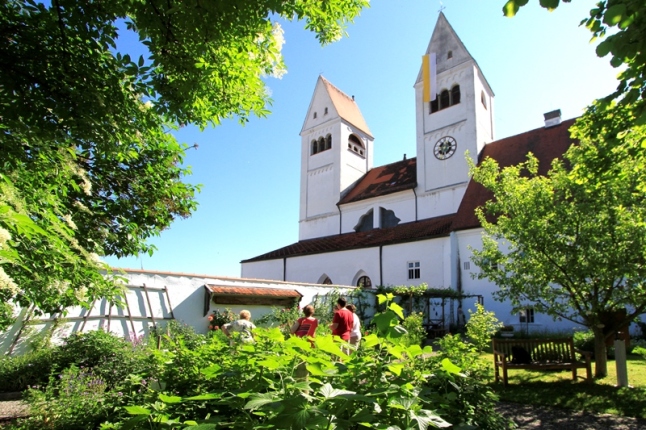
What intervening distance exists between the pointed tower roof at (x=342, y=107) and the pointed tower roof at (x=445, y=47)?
8.10 m

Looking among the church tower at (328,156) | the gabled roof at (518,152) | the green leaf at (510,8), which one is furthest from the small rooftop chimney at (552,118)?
the green leaf at (510,8)

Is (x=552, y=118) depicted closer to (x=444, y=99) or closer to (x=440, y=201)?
(x=444, y=99)

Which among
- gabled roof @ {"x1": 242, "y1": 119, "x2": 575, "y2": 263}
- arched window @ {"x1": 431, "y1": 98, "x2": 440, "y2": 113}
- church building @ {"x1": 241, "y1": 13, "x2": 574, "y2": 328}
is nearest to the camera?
church building @ {"x1": 241, "y1": 13, "x2": 574, "y2": 328}

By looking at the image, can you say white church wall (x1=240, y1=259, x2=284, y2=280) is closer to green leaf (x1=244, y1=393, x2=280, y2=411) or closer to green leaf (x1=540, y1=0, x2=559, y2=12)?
green leaf (x1=540, y1=0, x2=559, y2=12)

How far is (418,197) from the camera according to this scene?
27.4 meters

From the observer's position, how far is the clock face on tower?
26.3m

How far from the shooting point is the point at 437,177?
26.6 metres

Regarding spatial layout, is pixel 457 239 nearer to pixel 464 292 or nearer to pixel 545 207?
pixel 464 292

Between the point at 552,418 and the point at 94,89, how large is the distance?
7.23 meters

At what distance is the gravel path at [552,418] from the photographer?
18.3ft

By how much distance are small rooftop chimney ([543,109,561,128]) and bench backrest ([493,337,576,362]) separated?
19.8 meters

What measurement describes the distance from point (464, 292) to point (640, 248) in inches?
545

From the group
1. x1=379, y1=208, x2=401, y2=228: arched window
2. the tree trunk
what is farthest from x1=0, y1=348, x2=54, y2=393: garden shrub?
x1=379, y1=208, x2=401, y2=228: arched window

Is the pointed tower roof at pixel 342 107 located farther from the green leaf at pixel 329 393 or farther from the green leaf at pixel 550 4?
the green leaf at pixel 329 393
